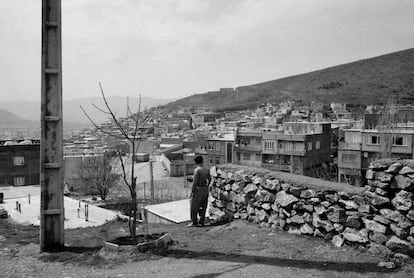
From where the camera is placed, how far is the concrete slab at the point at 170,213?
1208 centimetres

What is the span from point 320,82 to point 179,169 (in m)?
98.2

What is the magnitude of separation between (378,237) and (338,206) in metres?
0.87

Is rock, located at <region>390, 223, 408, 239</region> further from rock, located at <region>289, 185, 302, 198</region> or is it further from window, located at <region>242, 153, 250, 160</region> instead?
window, located at <region>242, 153, 250, 160</region>

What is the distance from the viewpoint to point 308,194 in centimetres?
699

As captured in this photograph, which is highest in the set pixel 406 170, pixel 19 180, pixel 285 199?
pixel 406 170

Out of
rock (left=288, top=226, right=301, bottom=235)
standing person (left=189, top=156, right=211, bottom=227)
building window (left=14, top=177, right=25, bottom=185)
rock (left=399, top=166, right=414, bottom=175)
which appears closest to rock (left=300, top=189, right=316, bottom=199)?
rock (left=288, top=226, right=301, bottom=235)

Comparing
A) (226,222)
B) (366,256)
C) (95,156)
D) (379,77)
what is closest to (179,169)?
(95,156)

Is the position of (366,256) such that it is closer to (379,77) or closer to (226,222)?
(226,222)

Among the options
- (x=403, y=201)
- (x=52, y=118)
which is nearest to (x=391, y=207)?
(x=403, y=201)

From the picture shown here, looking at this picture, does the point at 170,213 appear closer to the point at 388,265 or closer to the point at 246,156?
the point at 388,265

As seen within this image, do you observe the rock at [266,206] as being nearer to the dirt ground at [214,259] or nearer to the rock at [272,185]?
the rock at [272,185]

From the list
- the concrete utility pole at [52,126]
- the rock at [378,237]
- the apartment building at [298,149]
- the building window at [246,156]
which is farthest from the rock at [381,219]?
the building window at [246,156]

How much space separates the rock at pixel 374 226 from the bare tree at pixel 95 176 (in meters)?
33.5

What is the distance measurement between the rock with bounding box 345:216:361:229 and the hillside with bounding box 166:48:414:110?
295ft
